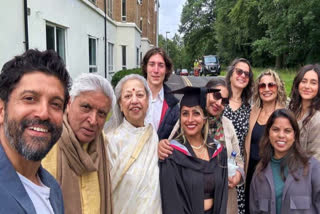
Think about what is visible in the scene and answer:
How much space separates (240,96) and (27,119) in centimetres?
312

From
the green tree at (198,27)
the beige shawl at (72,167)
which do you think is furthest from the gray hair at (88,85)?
the green tree at (198,27)

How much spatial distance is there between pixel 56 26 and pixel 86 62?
11.5ft

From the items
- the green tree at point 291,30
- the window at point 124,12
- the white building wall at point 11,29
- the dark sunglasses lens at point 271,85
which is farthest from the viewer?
the green tree at point 291,30

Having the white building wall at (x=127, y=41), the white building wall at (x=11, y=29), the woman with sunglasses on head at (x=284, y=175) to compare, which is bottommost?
the woman with sunglasses on head at (x=284, y=175)

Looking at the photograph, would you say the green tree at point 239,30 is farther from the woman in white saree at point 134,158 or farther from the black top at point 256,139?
the woman in white saree at point 134,158

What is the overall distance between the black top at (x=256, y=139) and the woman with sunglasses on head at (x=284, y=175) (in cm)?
39

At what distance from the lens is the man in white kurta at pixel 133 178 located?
224 centimetres

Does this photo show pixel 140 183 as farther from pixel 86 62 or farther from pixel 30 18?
pixel 86 62

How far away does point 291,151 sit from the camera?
273cm

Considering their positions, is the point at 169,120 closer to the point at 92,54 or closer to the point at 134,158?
the point at 134,158

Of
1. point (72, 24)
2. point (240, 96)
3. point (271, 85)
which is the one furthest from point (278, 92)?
point (72, 24)

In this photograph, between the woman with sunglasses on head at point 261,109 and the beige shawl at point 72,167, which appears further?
the woman with sunglasses on head at point 261,109

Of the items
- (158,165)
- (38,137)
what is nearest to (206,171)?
(158,165)

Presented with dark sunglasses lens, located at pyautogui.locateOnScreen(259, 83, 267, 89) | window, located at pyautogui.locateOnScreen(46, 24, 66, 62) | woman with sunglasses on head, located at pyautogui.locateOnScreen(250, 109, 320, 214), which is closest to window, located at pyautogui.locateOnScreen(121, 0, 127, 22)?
window, located at pyautogui.locateOnScreen(46, 24, 66, 62)
